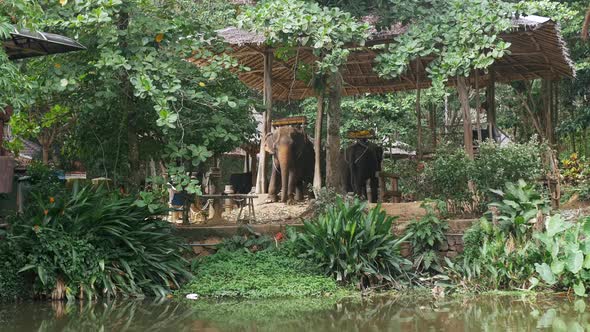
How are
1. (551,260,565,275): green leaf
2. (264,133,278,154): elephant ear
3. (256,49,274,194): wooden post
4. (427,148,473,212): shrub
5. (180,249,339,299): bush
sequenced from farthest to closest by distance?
(264,133,278,154): elephant ear, (256,49,274,194): wooden post, (427,148,473,212): shrub, (180,249,339,299): bush, (551,260,565,275): green leaf

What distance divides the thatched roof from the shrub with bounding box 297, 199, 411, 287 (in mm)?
3470

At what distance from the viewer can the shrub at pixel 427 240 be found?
35.4 feet

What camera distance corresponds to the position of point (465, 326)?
24.9 ft

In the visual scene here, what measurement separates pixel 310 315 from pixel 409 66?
8.93 metres

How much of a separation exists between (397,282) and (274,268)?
161 centimetres

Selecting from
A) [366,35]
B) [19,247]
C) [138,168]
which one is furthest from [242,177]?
[19,247]

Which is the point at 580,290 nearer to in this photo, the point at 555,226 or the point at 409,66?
the point at 555,226

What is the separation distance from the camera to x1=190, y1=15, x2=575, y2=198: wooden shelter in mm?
13281

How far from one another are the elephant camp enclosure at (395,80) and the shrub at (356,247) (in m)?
2.33

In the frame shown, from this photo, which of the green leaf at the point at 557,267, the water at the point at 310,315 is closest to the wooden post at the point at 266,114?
the water at the point at 310,315

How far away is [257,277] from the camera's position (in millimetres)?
10359

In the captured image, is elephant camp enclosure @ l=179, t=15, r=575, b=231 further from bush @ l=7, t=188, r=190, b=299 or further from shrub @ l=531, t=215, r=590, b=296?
bush @ l=7, t=188, r=190, b=299

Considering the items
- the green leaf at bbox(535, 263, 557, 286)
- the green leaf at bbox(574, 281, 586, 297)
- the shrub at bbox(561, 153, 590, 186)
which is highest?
the shrub at bbox(561, 153, 590, 186)

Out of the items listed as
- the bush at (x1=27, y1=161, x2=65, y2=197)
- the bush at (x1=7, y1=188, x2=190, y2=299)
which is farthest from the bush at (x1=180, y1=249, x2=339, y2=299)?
the bush at (x1=27, y1=161, x2=65, y2=197)
